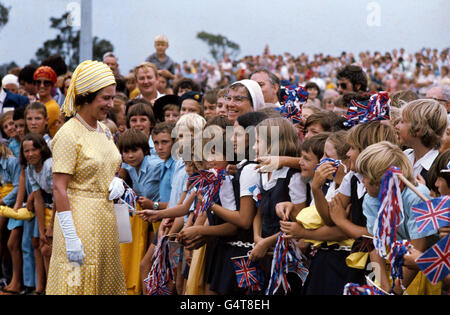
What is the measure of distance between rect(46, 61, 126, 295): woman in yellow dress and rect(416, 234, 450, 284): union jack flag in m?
2.46

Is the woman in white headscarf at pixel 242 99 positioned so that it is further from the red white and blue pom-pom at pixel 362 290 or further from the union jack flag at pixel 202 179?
the red white and blue pom-pom at pixel 362 290

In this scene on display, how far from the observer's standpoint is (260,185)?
17.0 feet

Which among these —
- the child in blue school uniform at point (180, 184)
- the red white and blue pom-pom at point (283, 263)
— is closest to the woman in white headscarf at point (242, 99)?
the child in blue school uniform at point (180, 184)

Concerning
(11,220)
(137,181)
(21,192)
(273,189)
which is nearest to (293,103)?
(273,189)

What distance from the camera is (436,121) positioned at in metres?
4.34

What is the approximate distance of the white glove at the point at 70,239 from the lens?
483cm

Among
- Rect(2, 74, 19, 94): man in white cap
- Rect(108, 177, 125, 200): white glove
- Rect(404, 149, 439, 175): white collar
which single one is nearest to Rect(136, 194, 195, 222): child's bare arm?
Rect(108, 177, 125, 200): white glove

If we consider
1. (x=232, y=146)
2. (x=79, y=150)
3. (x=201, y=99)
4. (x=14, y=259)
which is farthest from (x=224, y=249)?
(x=14, y=259)

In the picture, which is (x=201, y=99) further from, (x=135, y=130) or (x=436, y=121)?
(x=436, y=121)

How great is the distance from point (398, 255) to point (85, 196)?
2.42 m

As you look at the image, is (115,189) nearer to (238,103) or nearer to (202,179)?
(202,179)

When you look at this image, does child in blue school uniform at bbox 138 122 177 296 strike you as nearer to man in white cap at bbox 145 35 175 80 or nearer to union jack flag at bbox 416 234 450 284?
union jack flag at bbox 416 234 450 284

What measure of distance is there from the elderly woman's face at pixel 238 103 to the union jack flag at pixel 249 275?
1.56 meters

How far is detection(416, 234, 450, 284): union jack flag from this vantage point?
344cm
